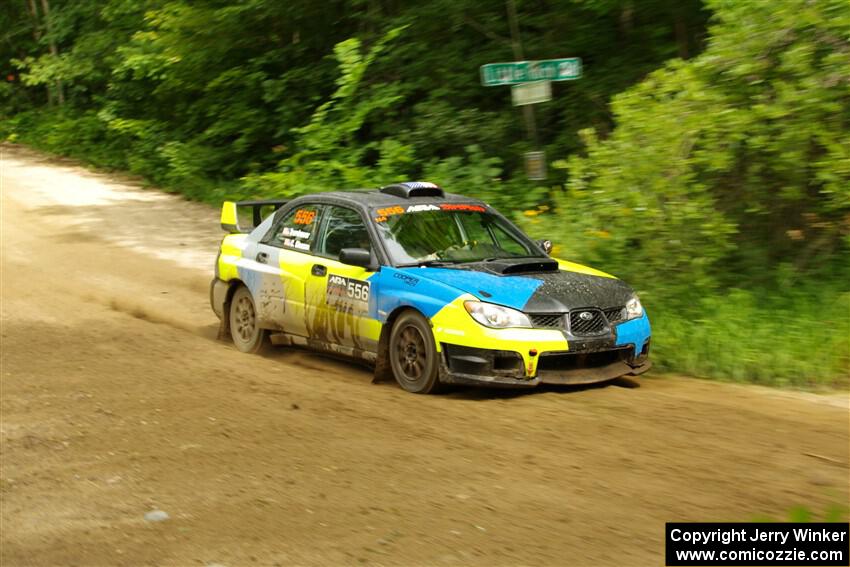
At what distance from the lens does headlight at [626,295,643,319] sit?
28.3 ft

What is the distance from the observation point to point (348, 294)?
30.5 ft

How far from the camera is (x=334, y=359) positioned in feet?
33.7

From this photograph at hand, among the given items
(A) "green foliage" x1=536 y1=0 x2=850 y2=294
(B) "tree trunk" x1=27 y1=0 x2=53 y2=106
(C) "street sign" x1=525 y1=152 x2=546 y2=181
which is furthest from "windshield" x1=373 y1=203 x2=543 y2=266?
(B) "tree trunk" x1=27 y1=0 x2=53 y2=106

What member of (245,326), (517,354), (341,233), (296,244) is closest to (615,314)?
(517,354)

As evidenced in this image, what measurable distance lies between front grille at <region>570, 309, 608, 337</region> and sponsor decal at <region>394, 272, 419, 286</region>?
1.27 meters

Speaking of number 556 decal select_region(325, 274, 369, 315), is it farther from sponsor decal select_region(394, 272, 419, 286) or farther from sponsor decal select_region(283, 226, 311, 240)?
sponsor decal select_region(283, 226, 311, 240)


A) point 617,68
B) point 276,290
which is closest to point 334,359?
point 276,290

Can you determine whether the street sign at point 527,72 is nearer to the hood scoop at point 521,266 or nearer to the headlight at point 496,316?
the hood scoop at point 521,266

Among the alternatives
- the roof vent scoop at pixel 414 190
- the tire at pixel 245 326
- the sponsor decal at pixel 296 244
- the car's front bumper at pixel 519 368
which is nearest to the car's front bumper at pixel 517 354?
the car's front bumper at pixel 519 368

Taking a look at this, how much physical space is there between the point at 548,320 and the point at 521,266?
84 cm

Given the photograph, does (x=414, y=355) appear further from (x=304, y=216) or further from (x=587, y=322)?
(x=304, y=216)

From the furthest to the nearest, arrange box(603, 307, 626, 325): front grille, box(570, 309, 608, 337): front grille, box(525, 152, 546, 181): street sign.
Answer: box(525, 152, 546, 181): street sign, box(603, 307, 626, 325): front grille, box(570, 309, 608, 337): front grille

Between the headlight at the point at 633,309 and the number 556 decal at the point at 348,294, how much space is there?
2.12 meters

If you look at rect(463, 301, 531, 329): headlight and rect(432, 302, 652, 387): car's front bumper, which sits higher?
rect(463, 301, 531, 329): headlight
